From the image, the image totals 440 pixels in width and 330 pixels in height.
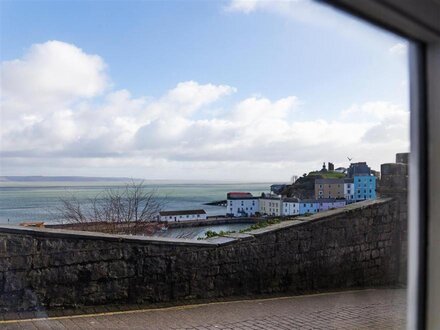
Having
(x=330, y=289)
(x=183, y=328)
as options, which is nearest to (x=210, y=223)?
(x=183, y=328)

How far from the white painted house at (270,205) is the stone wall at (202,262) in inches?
15.1

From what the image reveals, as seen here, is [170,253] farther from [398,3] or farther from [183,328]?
[398,3]

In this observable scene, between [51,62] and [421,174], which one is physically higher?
[51,62]

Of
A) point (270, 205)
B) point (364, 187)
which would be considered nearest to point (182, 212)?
point (270, 205)

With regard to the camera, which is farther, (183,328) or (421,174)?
(183,328)

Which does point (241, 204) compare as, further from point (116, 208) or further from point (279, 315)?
point (279, 315)

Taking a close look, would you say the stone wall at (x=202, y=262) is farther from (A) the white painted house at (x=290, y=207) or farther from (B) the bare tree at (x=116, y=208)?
(A) the white painted house at (x=290, y=207)

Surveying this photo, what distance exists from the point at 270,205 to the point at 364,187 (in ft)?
3.00

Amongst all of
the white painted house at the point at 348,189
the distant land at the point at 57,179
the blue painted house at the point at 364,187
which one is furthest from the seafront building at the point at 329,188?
the distant land at the point at 57,179

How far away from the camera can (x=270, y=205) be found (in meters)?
2.08

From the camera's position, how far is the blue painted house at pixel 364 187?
2.53 m

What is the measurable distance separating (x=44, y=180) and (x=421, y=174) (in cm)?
131

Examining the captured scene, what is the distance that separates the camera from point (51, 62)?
3.84ft

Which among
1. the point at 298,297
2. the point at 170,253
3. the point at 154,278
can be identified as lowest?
the point at 298,297
